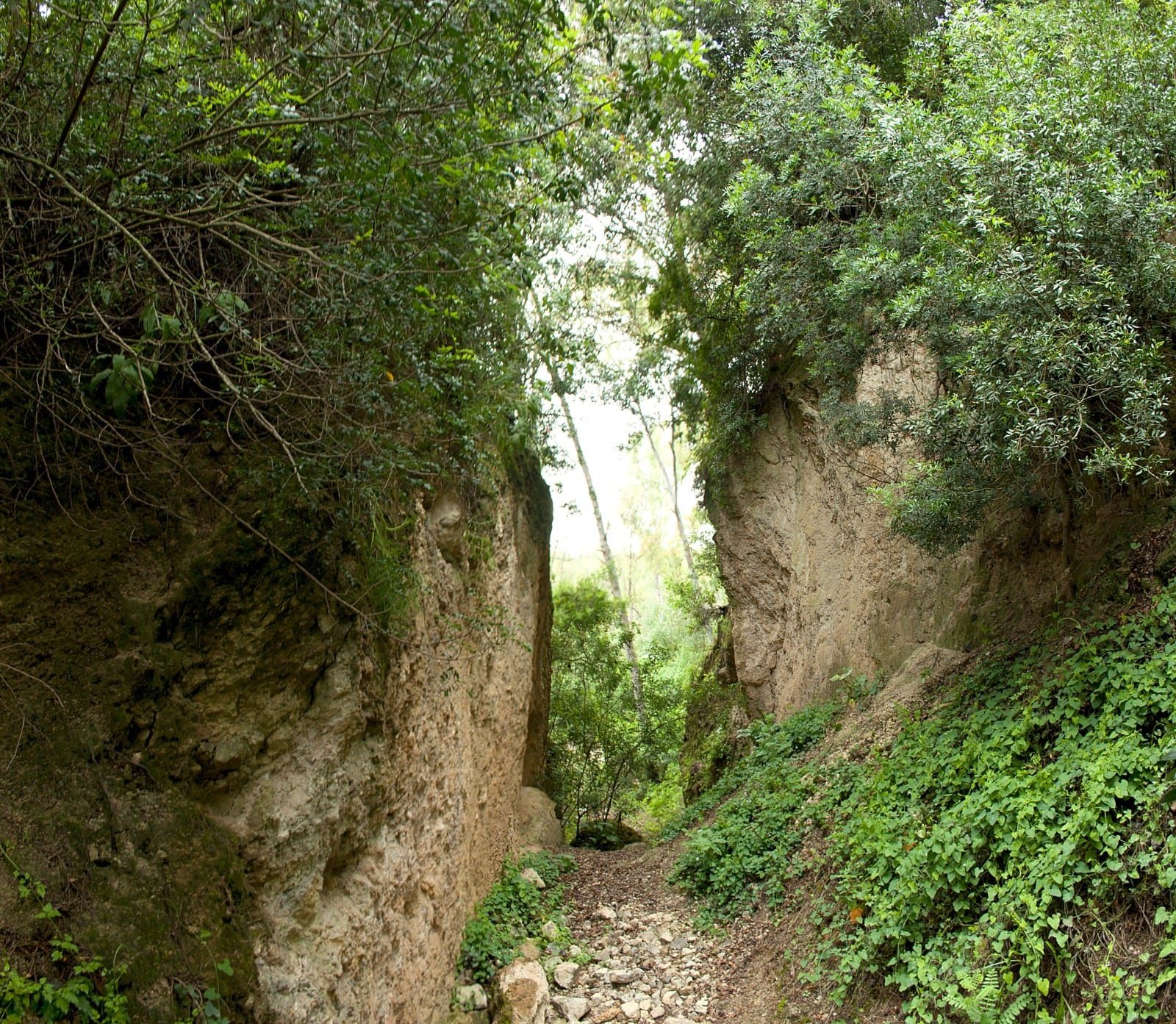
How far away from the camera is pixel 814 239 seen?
7.57 meters

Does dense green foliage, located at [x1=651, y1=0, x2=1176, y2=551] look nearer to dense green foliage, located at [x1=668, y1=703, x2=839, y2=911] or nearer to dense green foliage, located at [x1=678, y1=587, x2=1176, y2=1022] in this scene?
dense green foliage, located at [x1=678, y1=587, x2=1176, y2=1022]

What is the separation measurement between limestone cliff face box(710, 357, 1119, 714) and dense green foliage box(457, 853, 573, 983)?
3966 mm

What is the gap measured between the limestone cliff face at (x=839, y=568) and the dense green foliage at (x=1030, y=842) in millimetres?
1031

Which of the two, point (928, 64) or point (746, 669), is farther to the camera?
point (746, 669)

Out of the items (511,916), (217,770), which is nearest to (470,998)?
(511,916)

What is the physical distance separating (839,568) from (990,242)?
19.0 ft

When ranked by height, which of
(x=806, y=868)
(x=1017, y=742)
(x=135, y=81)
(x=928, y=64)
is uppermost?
(x=928, y=64)

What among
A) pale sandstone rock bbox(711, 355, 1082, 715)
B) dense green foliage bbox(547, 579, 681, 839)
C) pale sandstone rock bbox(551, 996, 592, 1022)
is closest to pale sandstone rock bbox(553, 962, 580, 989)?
pale sandstone rock bbox(551, 996, 592, 1022)

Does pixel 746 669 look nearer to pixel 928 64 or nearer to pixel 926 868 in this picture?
Answer: pixel 926 868

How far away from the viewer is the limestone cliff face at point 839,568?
701cm

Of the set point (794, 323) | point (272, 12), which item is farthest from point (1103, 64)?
point (272, 12)

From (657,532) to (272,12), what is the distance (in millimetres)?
31683

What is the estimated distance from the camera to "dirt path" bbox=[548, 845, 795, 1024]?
6.19 meters

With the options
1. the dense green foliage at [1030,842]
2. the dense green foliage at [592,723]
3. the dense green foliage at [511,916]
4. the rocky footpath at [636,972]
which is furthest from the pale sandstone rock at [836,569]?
the dense green foliage at [511,916]
